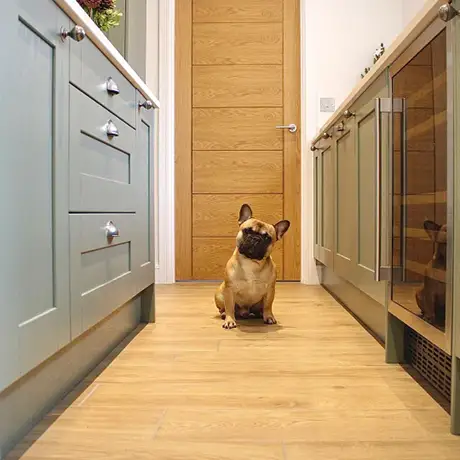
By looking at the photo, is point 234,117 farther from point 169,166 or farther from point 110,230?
point 110,230

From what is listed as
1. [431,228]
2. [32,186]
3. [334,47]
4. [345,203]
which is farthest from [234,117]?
[32,186]

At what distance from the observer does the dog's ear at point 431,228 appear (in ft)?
4.54

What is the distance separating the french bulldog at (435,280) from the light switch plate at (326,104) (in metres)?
2.63

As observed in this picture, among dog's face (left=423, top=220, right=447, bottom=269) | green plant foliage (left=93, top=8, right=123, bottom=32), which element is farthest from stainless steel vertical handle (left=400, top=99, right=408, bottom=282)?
green plant foliage (left=93, top=8, right=123, bottom=32)

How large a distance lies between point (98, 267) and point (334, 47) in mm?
2966

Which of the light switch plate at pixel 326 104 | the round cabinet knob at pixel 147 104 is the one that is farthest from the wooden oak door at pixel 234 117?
the round cabinet knob at pixel 147 104

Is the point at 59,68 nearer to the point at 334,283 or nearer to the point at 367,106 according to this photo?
the point at 367,106

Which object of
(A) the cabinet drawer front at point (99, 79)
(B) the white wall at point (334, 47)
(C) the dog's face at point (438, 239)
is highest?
(B) the white wall at point (334, 47)

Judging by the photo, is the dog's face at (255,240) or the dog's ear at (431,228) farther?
the dog's face at (255,240)

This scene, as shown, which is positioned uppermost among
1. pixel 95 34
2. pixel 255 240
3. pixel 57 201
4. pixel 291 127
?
pixel 291 127

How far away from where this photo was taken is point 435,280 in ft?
4.58

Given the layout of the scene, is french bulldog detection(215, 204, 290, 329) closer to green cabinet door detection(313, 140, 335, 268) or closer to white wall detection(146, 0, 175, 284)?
green cabinet door detection(313, 140, 335, 268)

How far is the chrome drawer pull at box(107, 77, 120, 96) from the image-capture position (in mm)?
1770

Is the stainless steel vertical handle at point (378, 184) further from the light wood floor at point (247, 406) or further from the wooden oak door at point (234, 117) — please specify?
the wooden oak door at point (234, 117)
